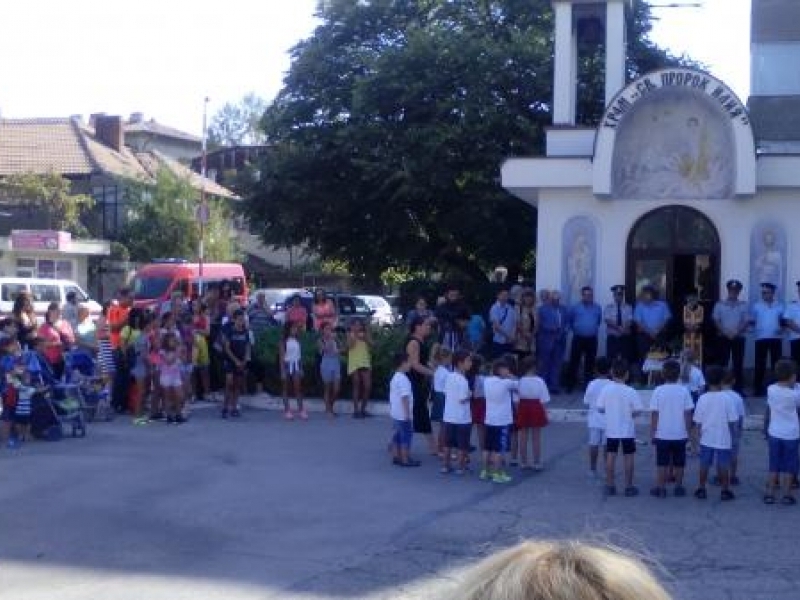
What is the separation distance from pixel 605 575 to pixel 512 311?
1963 centimetres

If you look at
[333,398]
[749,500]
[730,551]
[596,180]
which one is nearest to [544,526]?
[730,551]

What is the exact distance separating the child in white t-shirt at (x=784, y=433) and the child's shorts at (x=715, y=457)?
0.43 metres

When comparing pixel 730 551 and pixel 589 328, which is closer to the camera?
pixel 730 551

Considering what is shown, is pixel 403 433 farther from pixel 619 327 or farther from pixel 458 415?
pixel 619 327

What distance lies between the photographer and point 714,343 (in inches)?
842

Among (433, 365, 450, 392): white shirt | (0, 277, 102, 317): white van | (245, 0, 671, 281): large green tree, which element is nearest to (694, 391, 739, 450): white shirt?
(433, 365, 450, 392): white shirt

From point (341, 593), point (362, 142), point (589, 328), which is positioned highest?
point (362, 142)

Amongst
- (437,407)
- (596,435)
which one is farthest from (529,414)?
(437,407)

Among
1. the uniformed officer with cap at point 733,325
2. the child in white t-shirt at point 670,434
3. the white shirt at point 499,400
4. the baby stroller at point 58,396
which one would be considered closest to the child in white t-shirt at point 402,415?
the white shirt at point 499,400

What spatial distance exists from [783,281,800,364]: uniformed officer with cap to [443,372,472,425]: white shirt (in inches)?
315

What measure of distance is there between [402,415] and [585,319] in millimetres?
7976

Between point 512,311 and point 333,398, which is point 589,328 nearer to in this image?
point 512,311

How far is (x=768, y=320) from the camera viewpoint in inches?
805

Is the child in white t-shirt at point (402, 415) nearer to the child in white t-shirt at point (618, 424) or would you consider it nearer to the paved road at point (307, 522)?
the paved road at point (307, 522)
